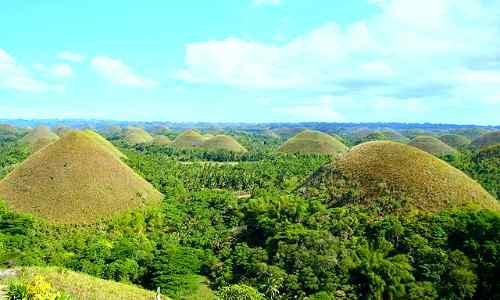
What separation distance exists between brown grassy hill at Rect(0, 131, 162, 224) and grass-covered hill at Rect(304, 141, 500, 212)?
80.0 feet

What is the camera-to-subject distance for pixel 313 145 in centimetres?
12950

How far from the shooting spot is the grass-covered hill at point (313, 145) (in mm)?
124950

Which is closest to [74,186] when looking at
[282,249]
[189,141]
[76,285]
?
[282,249]

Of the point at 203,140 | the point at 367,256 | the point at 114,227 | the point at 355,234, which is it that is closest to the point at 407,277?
the point at 367,256

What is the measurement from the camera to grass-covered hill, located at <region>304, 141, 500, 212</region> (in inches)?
1818

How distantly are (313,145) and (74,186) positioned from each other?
288 feet

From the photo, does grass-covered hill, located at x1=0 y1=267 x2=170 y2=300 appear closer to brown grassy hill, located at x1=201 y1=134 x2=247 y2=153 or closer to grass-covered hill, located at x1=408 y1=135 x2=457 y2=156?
brown grassy hill, located at x1=201 y1=134 x2=247 y2=153

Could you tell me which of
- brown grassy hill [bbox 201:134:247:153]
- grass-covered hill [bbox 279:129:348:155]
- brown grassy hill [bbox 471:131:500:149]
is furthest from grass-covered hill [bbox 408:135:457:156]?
brown grassy hill [bbox 201:134:247:153]

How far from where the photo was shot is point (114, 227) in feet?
148

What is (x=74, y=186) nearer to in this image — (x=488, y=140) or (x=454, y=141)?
(x=488, y=140)

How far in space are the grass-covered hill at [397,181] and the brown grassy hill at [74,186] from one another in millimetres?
24373

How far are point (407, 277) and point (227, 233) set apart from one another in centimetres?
1892

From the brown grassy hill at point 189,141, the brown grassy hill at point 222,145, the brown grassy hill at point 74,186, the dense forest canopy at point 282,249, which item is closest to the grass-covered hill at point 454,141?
the brown grassy hill at point 222,145

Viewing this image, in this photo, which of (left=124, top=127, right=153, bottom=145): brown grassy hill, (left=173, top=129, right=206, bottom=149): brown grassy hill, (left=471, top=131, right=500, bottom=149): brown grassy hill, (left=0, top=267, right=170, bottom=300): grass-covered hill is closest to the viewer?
(left=0, top=267, right=170, bottom=300): grass-covered hill
